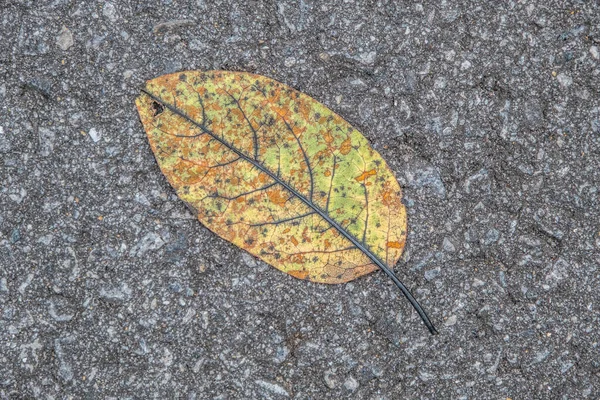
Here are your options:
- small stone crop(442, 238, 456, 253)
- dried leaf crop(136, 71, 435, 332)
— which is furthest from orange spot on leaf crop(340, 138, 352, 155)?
small stone crop(442, 238, 456, 253)

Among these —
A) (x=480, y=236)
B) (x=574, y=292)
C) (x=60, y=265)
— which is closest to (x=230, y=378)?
(x=60, y=265)

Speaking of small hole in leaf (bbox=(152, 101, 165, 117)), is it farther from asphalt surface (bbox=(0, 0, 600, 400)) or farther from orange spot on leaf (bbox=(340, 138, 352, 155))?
orange spot on leaf (bbox=(340, 138, 352, 155))

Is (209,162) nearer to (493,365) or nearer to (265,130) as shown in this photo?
(265,130)

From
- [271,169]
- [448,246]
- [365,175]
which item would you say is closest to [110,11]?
[271,169]

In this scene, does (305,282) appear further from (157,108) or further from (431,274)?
(157,108)

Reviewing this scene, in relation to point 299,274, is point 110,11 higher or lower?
higher

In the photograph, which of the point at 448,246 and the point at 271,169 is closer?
the point at 271,169
